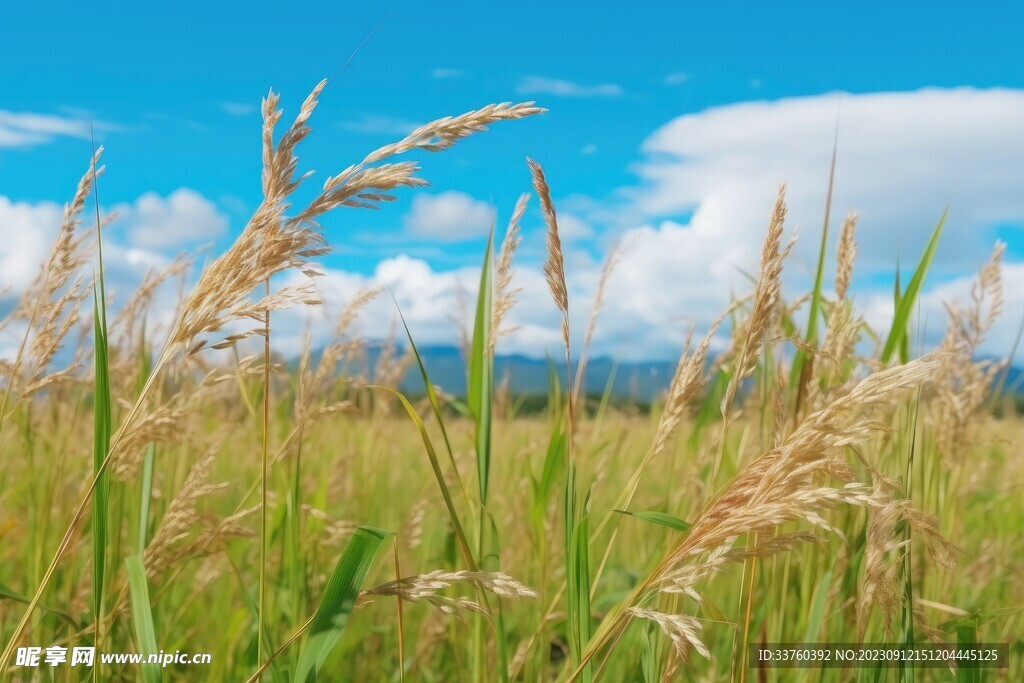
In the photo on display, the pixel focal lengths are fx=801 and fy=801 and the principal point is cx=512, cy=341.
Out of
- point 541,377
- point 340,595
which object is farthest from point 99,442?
point 541,377

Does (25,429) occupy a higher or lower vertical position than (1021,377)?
lower

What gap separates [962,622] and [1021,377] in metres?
2.29

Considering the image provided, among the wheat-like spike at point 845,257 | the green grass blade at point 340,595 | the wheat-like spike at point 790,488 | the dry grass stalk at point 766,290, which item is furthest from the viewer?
the wheat-like spike at point 845,257

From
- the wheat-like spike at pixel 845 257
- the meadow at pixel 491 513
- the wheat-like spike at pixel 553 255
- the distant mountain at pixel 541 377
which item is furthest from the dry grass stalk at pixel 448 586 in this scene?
the distant mountain at pixel 541 377

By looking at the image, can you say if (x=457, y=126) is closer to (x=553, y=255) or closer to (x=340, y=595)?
(x=553, y=255)

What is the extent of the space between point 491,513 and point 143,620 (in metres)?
0.70

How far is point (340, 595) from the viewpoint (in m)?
1.14

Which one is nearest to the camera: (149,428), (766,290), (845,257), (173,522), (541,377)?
(766,290)

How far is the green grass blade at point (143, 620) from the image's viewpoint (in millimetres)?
1286

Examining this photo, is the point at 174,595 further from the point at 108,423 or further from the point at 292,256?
the point at 292,256

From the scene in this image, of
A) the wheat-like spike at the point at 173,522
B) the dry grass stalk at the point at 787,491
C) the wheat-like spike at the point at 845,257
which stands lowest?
the wheat-like spike at the point at 173,522

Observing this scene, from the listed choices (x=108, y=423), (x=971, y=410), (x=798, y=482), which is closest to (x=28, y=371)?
(x=108, y=423)

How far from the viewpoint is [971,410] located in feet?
7.64

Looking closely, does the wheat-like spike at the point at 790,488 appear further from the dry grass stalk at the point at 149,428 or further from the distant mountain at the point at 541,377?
the distant mountain at the point at 541,377
